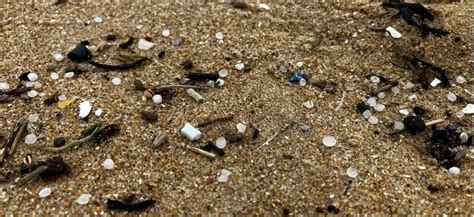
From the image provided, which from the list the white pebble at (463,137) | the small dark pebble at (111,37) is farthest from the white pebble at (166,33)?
the white pebble at (463,137)

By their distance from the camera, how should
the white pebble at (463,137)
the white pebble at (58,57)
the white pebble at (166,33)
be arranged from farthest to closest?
1. the white pebble at (166,33)
2. the white pebble at (58,57)
3. the white pebble at (463,137)

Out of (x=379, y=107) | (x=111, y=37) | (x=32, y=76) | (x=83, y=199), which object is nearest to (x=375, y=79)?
(x=379, y=107)

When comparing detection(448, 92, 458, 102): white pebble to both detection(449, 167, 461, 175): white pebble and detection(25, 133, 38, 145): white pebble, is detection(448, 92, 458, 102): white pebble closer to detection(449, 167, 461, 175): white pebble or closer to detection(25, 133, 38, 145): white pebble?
detection(449, 167, 461, 175): white pebble

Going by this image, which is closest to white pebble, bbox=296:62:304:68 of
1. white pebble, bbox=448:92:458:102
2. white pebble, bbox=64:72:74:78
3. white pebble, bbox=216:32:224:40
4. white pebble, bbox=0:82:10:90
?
white pebble, bbox=216:32:224:40

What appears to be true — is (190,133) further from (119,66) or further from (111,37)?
(111,37)

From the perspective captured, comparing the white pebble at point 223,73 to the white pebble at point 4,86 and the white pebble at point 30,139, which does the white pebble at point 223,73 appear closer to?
the white pebble at point 30,139

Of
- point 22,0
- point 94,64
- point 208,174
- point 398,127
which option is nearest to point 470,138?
point 398,127
